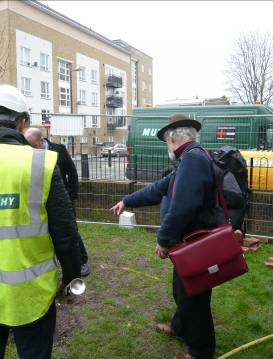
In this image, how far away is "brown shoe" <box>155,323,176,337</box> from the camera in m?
3.51

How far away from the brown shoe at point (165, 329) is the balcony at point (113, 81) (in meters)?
56.1

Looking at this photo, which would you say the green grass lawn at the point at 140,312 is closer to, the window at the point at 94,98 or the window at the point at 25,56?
the window at the point at 25,56

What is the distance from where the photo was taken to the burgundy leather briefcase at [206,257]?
8.76 feet

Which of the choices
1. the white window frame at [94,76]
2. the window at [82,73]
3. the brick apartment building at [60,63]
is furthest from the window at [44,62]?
the white window frame at [94,76]

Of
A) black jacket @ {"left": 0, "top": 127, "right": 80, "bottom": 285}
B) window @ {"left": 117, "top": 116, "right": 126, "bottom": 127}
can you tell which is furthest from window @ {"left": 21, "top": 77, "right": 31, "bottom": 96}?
black jacket @ {"left": 0, "top": 127, "right": 80, "bottom": 285}

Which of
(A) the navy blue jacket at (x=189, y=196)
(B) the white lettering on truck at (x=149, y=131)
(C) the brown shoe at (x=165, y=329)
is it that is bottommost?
(C) the brown shoe at (x=165, y=329)

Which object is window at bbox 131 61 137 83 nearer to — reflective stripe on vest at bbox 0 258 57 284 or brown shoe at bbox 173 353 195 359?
brown shoe at bbox 173 353 195 359

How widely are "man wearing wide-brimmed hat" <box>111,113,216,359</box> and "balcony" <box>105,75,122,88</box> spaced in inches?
2212

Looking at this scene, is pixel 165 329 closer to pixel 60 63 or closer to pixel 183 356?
pixel 183 356

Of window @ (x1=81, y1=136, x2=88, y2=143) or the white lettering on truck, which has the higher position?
the white lettering on truck

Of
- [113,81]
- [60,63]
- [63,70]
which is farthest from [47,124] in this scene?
[113,81]

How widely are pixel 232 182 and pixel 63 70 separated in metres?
48.0

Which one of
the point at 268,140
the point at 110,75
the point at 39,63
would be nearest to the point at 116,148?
the point at 268,140

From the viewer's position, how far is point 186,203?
8.76 ft
